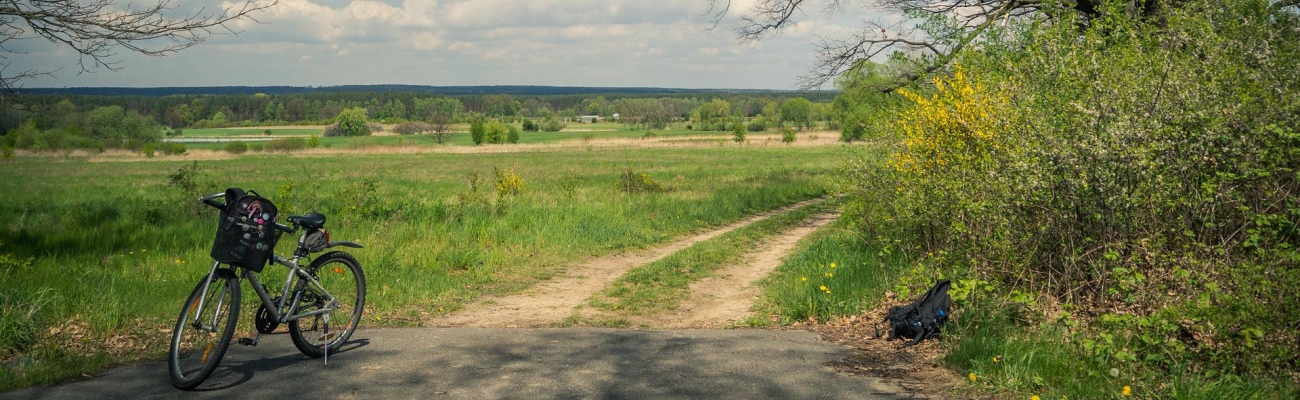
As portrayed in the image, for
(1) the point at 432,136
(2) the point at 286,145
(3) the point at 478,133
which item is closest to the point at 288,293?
(2) the point at 286,145

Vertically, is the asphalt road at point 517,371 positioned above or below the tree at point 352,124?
above

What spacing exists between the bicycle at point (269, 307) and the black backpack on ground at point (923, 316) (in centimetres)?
442

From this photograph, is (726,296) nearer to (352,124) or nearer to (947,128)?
(947,128)

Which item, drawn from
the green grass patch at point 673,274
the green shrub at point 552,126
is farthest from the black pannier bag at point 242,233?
the green shrub at point 552,126

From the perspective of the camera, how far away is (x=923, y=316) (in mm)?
7441

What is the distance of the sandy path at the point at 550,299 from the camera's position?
9.61 m

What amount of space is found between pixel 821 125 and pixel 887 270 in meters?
130

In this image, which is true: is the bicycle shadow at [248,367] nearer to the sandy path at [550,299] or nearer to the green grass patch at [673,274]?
the sandy path at [550,299]

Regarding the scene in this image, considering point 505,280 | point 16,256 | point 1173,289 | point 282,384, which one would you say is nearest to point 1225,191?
point 1173,289

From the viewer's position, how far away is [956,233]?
30.1 feet

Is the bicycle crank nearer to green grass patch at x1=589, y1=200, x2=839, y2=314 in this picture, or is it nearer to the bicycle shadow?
the bicycle shadow

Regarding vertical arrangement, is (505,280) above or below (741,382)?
below

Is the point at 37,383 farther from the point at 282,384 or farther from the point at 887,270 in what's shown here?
the point at 887,270

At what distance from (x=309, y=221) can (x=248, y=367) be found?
1.12 m
